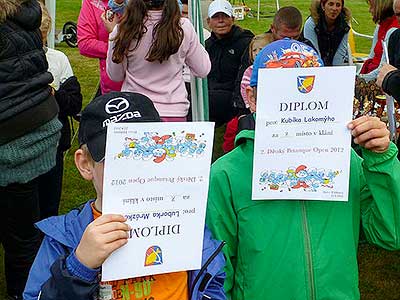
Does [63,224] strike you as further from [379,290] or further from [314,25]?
[314,25]

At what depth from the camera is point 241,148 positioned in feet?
6.48

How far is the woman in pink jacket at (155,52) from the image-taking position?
3.61 meters

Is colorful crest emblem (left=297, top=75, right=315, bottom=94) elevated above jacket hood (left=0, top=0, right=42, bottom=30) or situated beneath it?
situated beneath

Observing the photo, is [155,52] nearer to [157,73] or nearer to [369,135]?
[157,73]

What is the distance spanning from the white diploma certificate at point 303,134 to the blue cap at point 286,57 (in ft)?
0.44

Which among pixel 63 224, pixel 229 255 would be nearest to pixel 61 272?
pixel 63 224

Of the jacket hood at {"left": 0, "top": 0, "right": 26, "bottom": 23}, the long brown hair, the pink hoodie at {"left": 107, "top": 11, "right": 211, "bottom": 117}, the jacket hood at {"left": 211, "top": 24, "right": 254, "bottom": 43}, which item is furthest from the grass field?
the jacket hood at {"left": 0, "top": 0, "right": 26, "bottom": 23}

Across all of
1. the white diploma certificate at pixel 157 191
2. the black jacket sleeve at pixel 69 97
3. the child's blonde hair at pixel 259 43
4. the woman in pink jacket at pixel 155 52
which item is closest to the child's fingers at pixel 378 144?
the white diploma certificate at pixel 157 191

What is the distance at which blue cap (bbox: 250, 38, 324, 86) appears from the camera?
1.90 meters

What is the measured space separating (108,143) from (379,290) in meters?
3.05

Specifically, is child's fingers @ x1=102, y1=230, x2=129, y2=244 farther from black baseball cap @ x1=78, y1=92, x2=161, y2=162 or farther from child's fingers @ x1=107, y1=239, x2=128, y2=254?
black baseball cap @ x1=78, y1=92, x2=161, y2=162

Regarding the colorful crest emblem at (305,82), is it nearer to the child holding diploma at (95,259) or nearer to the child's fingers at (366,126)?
the child's fingers at (366,126)

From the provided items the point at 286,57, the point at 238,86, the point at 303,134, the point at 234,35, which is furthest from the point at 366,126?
the point at 234,35

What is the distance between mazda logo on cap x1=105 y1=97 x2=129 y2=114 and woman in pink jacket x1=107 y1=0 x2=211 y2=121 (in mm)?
1961
